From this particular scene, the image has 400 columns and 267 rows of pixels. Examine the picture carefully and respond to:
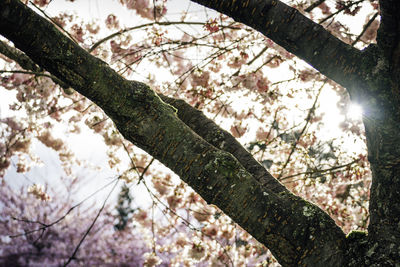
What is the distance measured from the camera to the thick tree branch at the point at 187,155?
1142 millimetres

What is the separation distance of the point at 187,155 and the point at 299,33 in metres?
0.90

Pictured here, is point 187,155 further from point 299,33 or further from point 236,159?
point 299,33

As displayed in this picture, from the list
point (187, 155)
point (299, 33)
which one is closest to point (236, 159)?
point (187, 155)

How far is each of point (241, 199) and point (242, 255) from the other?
6.61 metres

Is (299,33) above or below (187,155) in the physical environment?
above

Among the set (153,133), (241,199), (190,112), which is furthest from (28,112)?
(241,199)

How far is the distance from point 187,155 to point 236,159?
0.80ft

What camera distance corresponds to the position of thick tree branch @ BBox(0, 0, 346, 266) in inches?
44.9

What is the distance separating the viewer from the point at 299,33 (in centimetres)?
142

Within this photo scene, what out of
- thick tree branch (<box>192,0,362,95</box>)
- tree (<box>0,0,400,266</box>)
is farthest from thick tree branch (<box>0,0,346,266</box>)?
thick tree branch (<box>192,0,362,95</box>)

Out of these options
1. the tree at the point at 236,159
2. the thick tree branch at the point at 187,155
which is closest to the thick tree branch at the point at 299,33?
the tree at the point at 236,159

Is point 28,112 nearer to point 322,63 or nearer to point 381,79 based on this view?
point 322,63

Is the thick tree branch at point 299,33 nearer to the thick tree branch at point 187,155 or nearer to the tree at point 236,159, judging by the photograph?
the tree at point 236,159

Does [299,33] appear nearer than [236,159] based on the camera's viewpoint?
Answer: No
